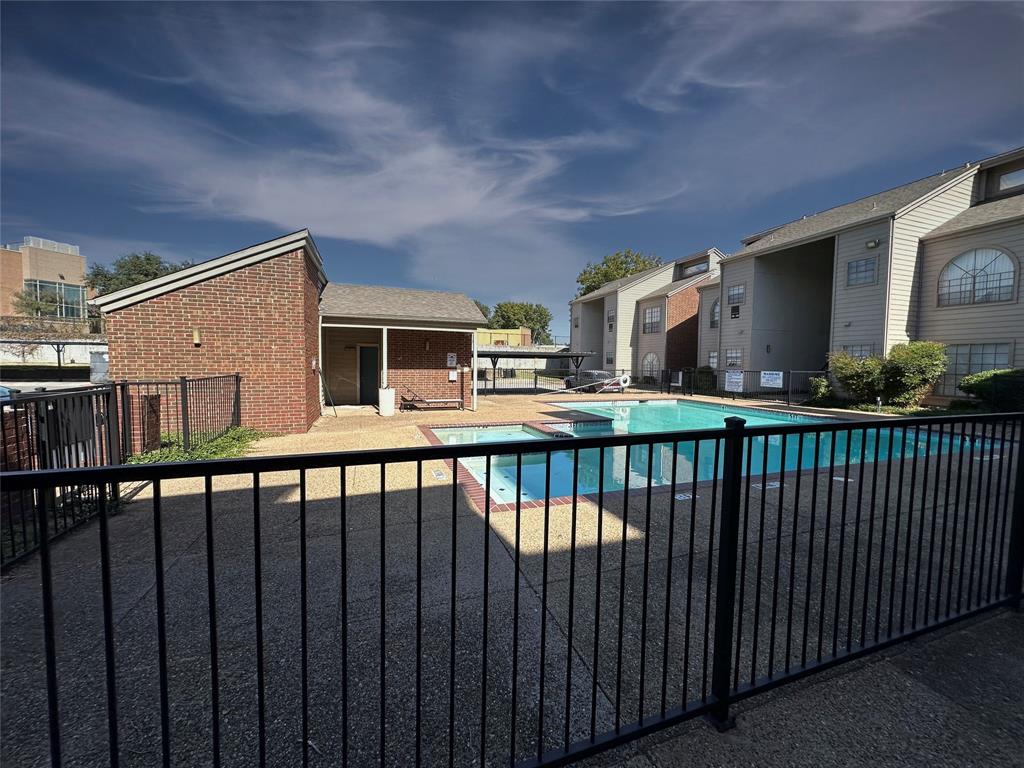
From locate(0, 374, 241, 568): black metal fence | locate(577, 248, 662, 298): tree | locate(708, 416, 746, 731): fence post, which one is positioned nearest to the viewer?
locate(708, 416, 746, 731): fence post

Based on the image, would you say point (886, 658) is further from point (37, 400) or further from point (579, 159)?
point (579, 159)

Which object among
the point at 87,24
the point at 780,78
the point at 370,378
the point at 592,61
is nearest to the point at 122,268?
the point at 370,378

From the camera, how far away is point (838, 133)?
11.2m

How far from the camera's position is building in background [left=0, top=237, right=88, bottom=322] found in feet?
168

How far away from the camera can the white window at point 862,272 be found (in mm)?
16125

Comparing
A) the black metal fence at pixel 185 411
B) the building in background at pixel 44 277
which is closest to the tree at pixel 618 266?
the black metal fence at pixel 185 411

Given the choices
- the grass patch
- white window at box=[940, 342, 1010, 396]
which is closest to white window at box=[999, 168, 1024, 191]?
white window at box=[940, 342, 1010, 396]

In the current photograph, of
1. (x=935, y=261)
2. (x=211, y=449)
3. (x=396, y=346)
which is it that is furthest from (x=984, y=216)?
(x=211, y=449)

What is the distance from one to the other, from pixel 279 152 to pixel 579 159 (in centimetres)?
1060

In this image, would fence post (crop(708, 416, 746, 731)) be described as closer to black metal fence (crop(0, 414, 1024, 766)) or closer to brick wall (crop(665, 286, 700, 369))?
black metal fence (crop(0, 414, 1024, 766))

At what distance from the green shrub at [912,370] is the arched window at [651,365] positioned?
1351 cm

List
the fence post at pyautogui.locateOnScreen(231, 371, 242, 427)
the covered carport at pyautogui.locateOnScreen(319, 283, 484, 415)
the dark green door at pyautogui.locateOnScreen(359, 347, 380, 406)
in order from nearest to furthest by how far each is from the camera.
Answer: the fence post at pyautogui.locateOnScreen(231, 371, 242, 427)
the covered carport at pyautogui.locateOnScreen(319, 283, 484, 415)
the dark green door at pyautogui.locateOnScreen(359, 347, 380, 406)

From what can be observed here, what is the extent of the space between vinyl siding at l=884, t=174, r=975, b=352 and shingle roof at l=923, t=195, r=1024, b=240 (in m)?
0.33

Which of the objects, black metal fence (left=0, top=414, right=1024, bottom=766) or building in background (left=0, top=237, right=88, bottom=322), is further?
building in background (left=0, top=237, right=88, bottom=322)
